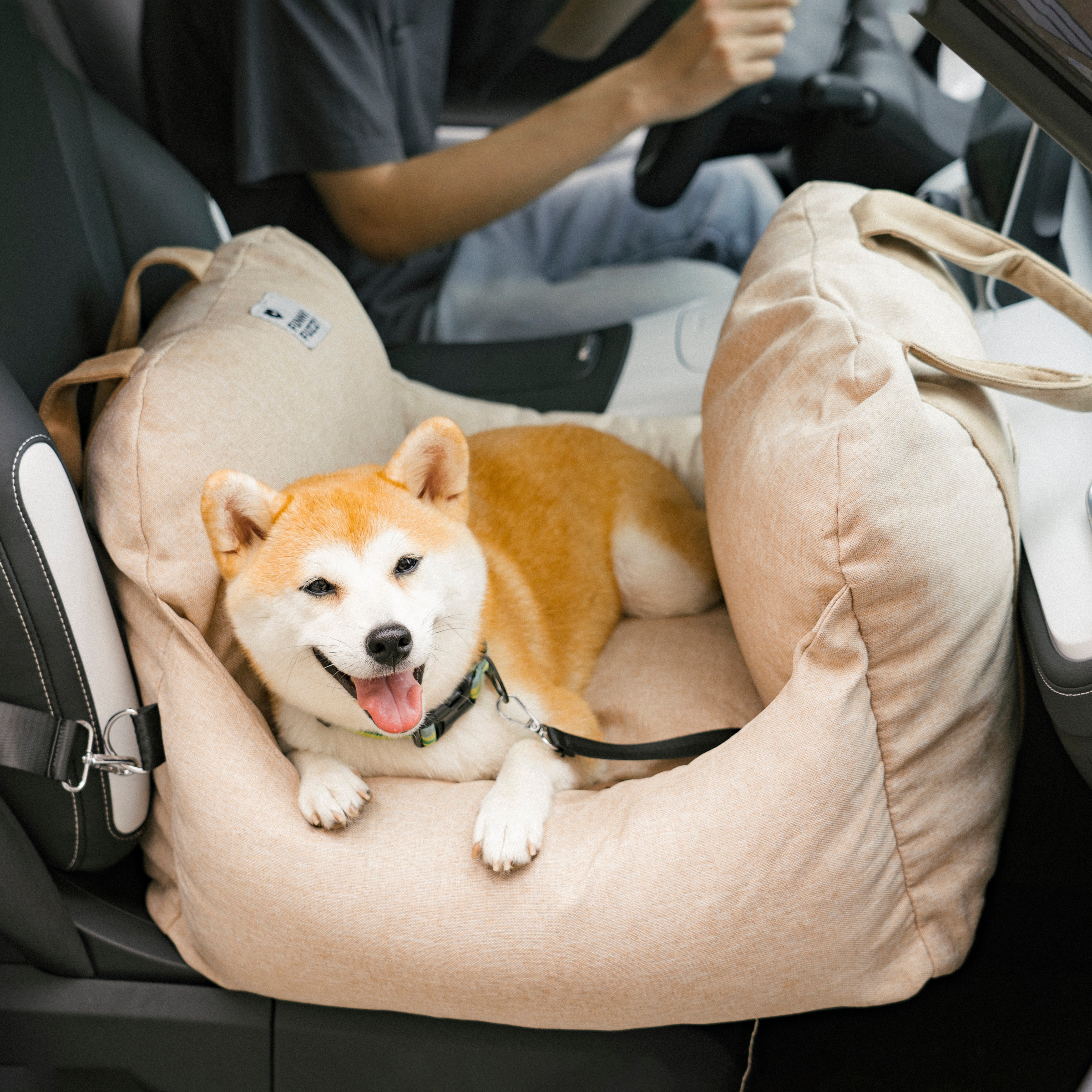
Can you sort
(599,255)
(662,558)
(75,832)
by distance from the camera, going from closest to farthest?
1. (75,832)
2. (662,558)
3. (599,255)

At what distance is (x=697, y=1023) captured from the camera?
36.5 inches

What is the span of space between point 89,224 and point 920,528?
1.22m

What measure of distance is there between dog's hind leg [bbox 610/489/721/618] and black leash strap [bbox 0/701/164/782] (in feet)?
2.52

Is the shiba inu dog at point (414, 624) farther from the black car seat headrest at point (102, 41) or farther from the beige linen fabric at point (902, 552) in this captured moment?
the black car seat headrest at point (102, 41)

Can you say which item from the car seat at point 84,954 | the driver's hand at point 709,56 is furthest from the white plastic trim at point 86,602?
the driver's hand at point 709,56

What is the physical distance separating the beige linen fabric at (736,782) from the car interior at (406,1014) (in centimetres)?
7

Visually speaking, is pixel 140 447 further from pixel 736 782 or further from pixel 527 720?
pixel 736 782

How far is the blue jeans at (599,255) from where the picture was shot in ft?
6.97

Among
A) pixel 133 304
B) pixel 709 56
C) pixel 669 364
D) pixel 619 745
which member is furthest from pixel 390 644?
pixel 709 56

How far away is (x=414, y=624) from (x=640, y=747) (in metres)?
0.33

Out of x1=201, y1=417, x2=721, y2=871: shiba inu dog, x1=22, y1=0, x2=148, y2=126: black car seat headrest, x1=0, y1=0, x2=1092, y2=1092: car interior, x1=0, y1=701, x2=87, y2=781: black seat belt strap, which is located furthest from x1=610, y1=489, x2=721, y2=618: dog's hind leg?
x1=22, y1=0, x2=148, y2=126: black car seat headrest

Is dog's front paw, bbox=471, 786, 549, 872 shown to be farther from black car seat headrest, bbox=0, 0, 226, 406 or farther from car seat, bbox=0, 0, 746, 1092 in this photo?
black car seat headrest, bbox=0, 0, 226, 406

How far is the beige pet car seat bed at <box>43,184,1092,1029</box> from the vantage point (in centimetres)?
84

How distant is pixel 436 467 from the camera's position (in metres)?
1.03
